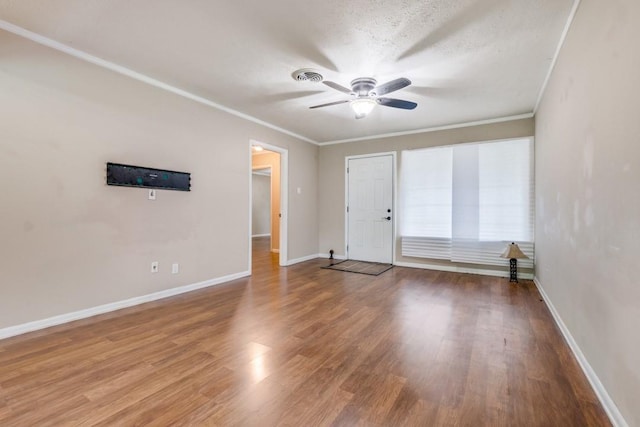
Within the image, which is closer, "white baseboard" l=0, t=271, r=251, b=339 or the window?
"white baseboard" l=0, t=271, r=251, b=339

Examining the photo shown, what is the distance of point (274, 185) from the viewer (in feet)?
24.5

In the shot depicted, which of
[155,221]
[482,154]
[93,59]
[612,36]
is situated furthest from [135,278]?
[482,154]

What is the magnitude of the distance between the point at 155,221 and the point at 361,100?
9.18 ft

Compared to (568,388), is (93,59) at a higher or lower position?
higher

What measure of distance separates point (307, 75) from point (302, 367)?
2.84 metres

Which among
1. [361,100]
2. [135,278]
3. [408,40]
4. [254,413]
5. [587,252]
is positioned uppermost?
[408,40]

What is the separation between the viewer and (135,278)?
3428 millimetres

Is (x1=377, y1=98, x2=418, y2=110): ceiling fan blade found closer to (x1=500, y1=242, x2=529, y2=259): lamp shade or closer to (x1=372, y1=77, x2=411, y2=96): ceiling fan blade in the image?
(x1=372, y1=77, x2=411, y2=96): ceiling fan blade

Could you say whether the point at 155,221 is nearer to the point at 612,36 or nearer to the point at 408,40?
the point at 408,40

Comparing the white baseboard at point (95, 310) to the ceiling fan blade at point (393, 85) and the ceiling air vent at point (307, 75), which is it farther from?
the ceiling fan blade at point (393, 85)

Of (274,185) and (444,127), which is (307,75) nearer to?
(444,127)

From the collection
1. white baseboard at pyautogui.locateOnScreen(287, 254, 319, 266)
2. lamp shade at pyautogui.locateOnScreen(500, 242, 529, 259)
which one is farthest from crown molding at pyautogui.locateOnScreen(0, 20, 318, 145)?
lamp shade at pyautogui.locateOnScreen(500, 242, 529, 259)

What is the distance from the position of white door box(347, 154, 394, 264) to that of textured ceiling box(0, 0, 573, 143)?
217 cm

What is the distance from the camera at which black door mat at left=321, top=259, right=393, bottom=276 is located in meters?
5.28
